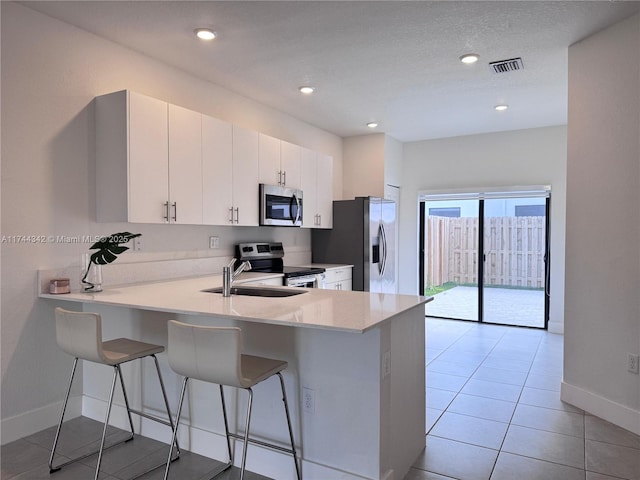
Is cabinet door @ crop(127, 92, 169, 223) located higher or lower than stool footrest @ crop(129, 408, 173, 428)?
higher

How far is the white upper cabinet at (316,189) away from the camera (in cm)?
488

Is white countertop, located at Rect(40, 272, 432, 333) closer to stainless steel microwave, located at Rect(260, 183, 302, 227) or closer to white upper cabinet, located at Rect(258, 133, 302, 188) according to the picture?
stainless steel microwave, located at Rect(260, 183, 302, 227)

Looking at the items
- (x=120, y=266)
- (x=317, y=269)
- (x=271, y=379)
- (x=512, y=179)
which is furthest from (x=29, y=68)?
(x=512, y=179)

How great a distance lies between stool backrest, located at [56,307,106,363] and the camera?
7.23 ft

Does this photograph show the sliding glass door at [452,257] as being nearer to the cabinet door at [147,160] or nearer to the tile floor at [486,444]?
the tile floor at [486,444]

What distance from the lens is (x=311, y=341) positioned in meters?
2.20

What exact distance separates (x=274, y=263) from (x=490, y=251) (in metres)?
3.23

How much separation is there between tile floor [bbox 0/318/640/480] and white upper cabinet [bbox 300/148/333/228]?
83.3 inches

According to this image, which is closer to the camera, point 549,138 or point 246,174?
point 246,174

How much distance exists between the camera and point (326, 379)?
84.8 inches

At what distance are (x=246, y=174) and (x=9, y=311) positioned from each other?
80.5 inches

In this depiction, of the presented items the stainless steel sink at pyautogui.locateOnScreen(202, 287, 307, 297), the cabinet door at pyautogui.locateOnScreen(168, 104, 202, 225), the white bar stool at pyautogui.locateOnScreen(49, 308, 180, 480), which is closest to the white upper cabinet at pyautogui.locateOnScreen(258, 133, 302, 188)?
the cabinet door at pyautogui.locateOnScreen(168, 104, 202, 225)

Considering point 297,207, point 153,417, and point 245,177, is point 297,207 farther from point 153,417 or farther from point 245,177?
point 153,417

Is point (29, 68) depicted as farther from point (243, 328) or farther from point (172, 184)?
point (243, 328)
